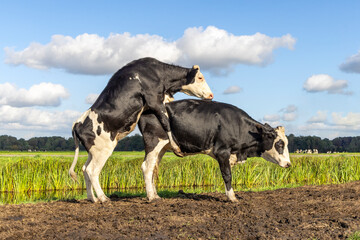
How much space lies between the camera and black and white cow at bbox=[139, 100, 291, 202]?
8.84 meters

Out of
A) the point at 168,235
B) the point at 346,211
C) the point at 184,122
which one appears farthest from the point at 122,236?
the point at 346,211

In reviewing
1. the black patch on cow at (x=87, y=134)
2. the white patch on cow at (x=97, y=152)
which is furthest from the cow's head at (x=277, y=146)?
the black patch on cow at (x=87, y=134)

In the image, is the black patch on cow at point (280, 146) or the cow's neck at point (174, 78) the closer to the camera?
the cow's neck at point (174, 78)

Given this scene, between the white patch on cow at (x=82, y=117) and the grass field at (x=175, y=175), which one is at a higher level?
the white patch on cow at (x=82, y=117)

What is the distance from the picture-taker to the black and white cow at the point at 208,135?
348 inches

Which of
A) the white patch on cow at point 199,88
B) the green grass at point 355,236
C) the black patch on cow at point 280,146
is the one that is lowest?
the green grass at point 355,236

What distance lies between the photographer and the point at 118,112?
28.2 feet

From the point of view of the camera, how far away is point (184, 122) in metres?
8.91

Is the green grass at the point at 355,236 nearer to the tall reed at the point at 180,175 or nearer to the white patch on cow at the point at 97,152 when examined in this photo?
the white patch on cow at the point at 97,152

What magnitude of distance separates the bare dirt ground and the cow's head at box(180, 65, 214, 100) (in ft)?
8.16

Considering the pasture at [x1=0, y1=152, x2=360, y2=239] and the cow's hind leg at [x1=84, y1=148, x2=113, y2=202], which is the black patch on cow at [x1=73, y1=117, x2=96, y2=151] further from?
the pasture at [x1=0, y1=152, x2=360, y2=239]

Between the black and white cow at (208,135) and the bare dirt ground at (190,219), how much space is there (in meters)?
0.88

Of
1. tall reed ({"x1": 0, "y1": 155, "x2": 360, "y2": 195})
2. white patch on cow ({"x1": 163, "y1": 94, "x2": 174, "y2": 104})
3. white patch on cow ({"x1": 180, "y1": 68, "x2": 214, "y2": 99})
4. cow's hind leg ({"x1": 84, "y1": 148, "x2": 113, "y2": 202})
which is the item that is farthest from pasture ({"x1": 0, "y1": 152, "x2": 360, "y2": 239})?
tall reed ({"x1": 0, "y1": 155, "x2": 360, "y2": 195})

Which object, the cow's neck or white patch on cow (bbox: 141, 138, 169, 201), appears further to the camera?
the cow's neck
